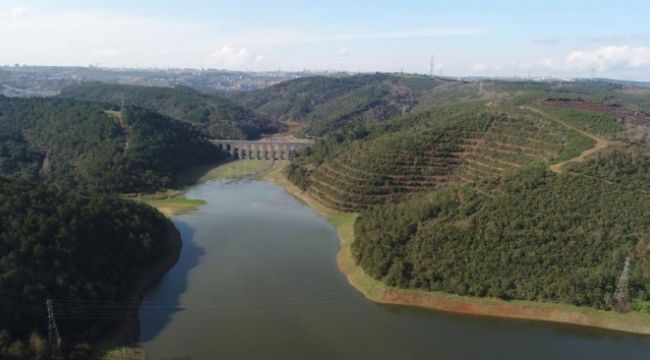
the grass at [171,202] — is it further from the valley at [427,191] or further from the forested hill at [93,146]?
the forested hill at [93,146]

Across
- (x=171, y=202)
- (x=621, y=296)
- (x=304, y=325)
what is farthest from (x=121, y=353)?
(x=171, y=202)

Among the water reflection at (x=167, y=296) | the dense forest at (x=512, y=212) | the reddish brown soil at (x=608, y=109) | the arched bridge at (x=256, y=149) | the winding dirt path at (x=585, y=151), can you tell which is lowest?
the water reflection at (x=167, y=296)

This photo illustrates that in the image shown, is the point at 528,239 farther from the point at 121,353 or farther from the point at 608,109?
the point at 608,109

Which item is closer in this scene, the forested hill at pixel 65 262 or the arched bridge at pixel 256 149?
the forested hill at pixel 65 262

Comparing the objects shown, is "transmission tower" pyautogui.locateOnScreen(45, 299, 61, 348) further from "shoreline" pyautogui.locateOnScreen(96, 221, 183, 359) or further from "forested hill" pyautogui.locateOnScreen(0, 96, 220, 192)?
"forested hill" pyautogui.locateOnScreen(0, 96, 220, 192)

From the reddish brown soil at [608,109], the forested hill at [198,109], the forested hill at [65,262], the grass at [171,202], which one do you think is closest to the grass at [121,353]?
the forested hill at [65,262]
